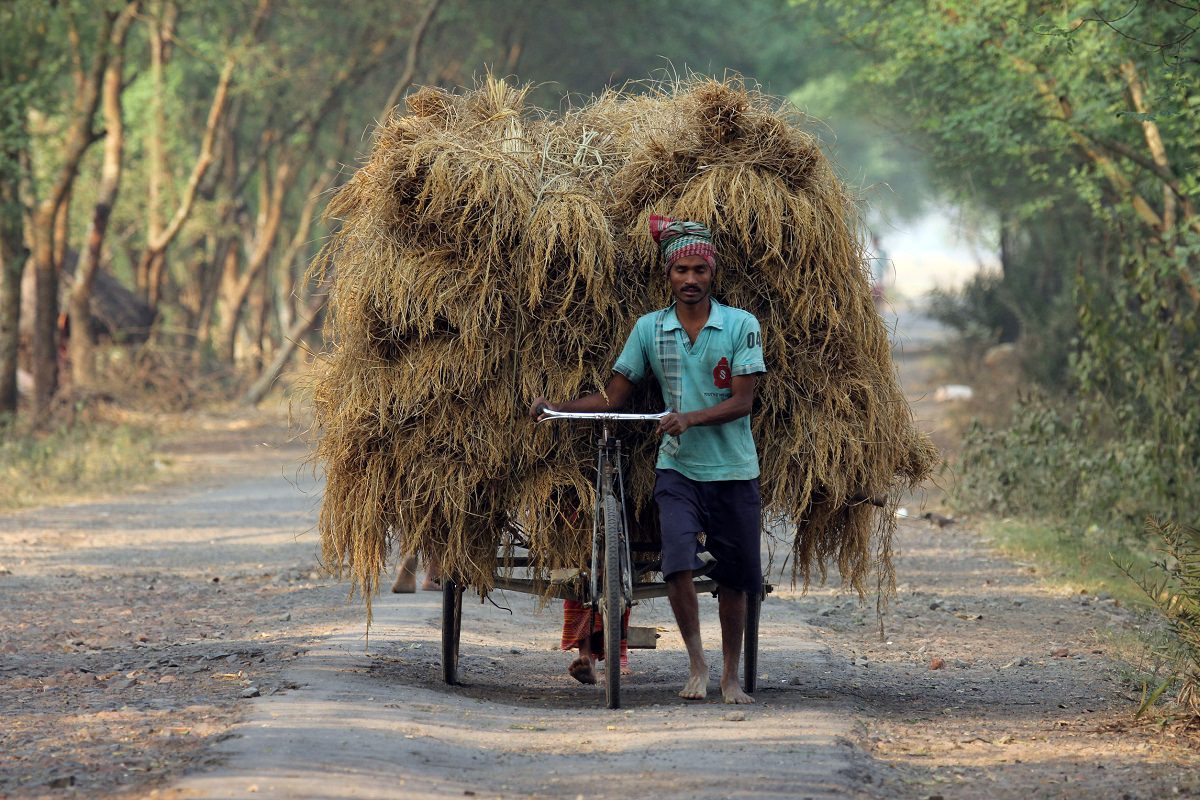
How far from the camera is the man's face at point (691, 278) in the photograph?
612cm

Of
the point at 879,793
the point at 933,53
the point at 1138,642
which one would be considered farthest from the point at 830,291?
the point at 933,53

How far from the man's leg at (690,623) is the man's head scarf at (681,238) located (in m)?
1.28

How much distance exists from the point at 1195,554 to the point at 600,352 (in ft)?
8.57

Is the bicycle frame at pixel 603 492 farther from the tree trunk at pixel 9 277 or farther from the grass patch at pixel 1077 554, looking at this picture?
the tree trunk at pixel 9 277

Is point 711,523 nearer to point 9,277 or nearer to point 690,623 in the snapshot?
point 690,623

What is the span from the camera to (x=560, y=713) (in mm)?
6281

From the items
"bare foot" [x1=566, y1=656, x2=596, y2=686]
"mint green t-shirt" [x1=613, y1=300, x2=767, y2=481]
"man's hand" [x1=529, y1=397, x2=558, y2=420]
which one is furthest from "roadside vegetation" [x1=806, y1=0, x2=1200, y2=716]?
"man's hand" [x1=529, y1=397, x2=558, y2=420]

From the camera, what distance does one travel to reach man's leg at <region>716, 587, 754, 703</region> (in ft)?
20.7

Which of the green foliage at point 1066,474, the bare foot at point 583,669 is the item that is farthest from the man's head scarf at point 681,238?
the green foliage at point 1066,474

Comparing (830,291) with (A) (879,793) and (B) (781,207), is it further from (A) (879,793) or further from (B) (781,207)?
(A) (879,793)

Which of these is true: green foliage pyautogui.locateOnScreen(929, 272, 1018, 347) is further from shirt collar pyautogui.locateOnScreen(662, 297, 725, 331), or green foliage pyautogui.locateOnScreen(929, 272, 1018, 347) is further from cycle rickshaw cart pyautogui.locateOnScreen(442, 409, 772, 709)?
shirt collar pyautogui.locateOnScreen(662, 297, 725, 331)

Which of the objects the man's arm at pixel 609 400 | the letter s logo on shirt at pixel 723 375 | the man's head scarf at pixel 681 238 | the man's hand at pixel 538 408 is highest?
the man's head scarf at pixel 681 238

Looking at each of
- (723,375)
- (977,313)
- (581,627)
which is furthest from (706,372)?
(977,313)

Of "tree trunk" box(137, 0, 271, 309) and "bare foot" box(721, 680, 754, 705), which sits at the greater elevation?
"tree trunk" box(137, 0, 271, 309)
